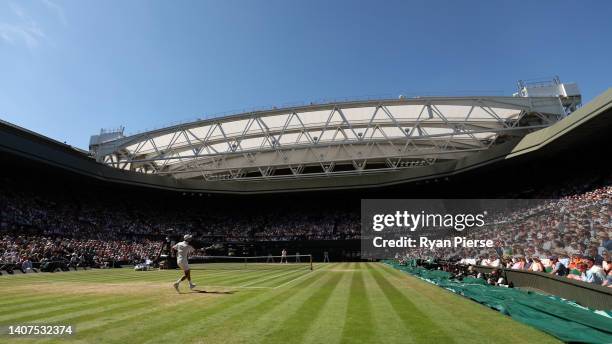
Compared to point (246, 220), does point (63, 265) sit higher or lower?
lower

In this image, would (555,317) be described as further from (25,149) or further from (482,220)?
(25,149)

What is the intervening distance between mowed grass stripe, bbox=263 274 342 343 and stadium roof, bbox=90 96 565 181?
97.2 feet

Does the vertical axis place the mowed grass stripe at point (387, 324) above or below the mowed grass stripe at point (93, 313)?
above

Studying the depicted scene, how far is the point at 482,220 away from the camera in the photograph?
36969 millimetres

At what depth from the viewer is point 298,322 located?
7.46m

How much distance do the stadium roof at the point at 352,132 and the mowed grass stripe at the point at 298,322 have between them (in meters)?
29.6

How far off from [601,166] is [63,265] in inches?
1741

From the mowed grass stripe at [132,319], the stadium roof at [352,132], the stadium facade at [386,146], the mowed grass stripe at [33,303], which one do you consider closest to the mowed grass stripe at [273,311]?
the mowed grass stripe at [132,319]

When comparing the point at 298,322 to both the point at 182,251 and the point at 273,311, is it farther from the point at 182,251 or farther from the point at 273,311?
the point at 182,251

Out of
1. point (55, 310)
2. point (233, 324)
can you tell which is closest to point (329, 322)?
point (233, 324)

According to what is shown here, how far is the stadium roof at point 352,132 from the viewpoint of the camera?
39.1 meters

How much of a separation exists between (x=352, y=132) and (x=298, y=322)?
3926 cm

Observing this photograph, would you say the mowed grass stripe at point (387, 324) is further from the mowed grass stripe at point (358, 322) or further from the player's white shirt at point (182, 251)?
the player's white shirt at point (182, 251)

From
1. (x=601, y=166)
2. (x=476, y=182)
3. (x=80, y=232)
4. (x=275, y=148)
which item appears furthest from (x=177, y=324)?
(x=476, y=182)
